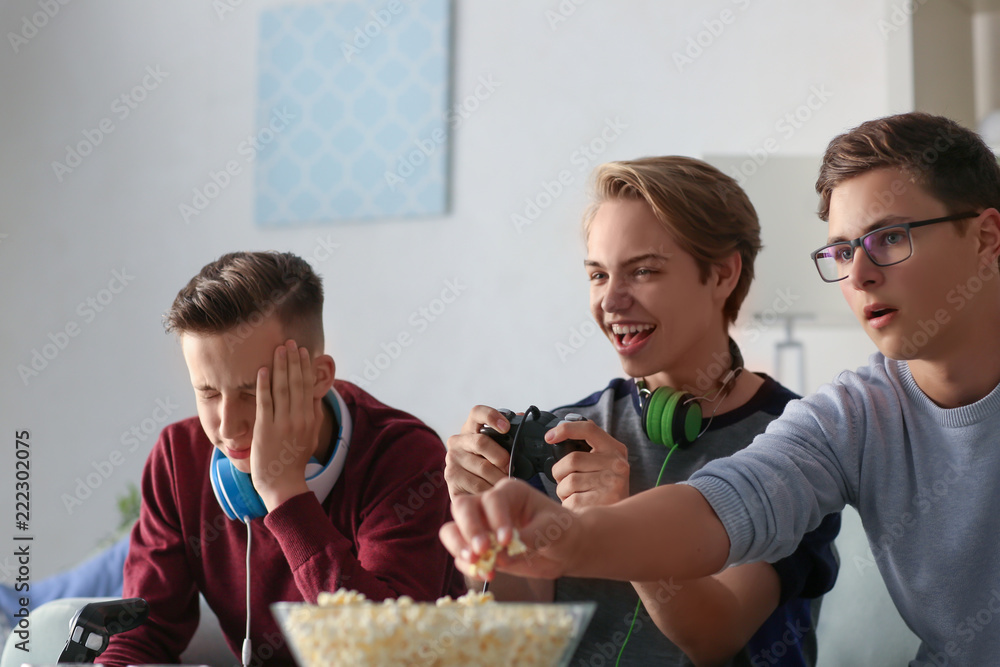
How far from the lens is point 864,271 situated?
1015 millimetres

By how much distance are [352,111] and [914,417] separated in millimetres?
2343

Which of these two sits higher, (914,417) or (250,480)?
(914,417)

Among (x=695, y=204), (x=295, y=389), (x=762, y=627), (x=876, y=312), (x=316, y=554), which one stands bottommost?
(x=762, y=627)

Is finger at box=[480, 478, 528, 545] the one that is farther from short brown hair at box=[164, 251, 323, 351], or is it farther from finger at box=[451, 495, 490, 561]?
short brown hair at box=[164, 251, 323, 351]

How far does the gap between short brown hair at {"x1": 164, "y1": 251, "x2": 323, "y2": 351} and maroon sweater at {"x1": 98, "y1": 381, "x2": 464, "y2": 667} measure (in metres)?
0.19

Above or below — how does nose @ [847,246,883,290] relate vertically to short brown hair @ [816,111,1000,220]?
below

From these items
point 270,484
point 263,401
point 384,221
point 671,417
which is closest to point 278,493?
point 270,484

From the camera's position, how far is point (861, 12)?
2.44 m

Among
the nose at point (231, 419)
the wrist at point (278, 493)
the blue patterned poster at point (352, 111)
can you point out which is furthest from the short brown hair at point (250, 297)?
the blue patterned poster at point (352, 111)

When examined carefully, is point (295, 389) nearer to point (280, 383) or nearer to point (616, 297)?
point (280, 383)

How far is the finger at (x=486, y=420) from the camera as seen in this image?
1.15m

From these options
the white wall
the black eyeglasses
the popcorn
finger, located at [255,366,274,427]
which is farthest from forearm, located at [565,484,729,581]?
the white wall

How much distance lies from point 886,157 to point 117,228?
297cm

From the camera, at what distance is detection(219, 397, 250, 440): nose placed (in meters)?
1.34
